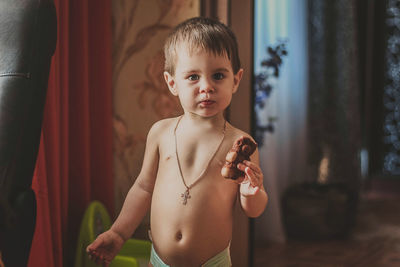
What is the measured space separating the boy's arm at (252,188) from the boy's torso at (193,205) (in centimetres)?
5

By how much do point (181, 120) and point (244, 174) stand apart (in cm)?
21

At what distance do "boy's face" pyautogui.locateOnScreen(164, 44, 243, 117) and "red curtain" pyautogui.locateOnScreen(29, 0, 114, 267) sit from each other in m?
0.52

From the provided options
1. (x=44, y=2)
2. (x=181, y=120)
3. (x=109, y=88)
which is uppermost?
(x=44, y=2)

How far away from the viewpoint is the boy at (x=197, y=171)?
942 mm

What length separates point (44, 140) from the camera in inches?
53.0

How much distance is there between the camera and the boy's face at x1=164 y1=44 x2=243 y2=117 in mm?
937

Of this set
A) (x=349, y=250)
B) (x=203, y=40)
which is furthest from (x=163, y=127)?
(x=349, y=250)

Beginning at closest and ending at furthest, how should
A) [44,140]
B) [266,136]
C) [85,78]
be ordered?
[44,140], [85,78], [266,136]

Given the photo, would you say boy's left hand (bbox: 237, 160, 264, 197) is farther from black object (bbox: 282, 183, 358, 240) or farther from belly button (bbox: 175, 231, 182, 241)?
black object (bbox: 282, 183, 358, 240)

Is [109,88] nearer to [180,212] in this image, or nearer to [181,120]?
[181,120]

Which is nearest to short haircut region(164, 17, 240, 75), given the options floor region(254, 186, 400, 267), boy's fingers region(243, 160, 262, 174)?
boy's fingers region(243, 160, 262, 174)

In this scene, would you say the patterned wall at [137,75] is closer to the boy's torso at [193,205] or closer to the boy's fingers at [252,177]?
the boy's torso at [193,205]

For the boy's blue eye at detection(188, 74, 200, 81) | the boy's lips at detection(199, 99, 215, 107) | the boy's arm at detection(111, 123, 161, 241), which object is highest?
the boy's blue eye at detection(188, 74, 200, 81)

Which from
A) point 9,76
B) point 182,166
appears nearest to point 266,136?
point 182,166
